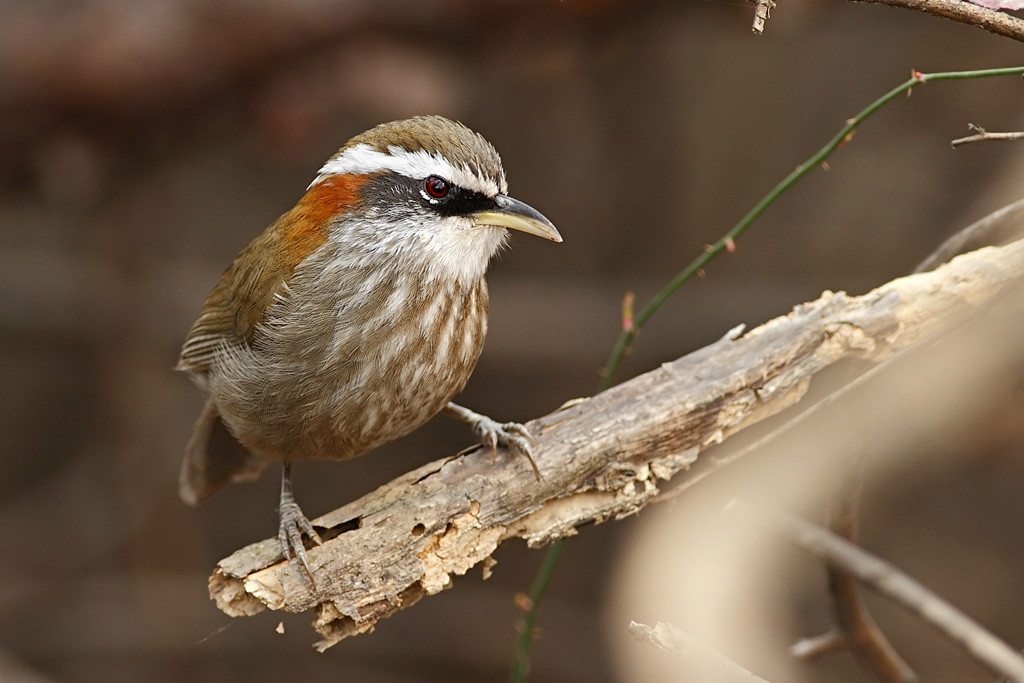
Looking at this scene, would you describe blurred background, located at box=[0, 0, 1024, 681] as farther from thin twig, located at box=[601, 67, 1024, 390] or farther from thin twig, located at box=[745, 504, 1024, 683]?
thin twig, located at box=[601, 67, 1024, 390]

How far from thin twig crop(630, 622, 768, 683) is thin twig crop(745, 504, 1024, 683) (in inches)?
38.3

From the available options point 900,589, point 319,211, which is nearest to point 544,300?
point 319,211

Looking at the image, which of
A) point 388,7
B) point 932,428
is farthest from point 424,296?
point 388,7

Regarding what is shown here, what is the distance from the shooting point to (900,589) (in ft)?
12.1

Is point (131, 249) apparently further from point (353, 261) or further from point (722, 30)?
point (722, 30)

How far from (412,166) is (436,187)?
0.11m

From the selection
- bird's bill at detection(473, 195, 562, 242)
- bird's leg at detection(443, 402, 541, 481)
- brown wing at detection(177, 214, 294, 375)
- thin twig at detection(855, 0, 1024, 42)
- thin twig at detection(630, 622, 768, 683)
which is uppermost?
thin twig at detection(855, 0, 1024, 42)

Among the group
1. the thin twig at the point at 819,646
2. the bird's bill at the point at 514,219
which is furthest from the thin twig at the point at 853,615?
the bird's bill at the point at 514,219

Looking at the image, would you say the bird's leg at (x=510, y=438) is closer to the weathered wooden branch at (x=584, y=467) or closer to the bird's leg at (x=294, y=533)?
the weathered wooden branch at (x=584, y=467)

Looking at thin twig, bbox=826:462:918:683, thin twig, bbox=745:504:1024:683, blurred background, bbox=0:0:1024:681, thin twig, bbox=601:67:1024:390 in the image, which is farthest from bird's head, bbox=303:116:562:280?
blurred background, bbox=0:0:1024:681

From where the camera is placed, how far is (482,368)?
23.4 ft

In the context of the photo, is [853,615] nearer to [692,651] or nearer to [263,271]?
[692,651]

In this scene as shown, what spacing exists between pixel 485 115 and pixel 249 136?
6.13ft

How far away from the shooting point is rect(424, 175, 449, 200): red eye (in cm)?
368
